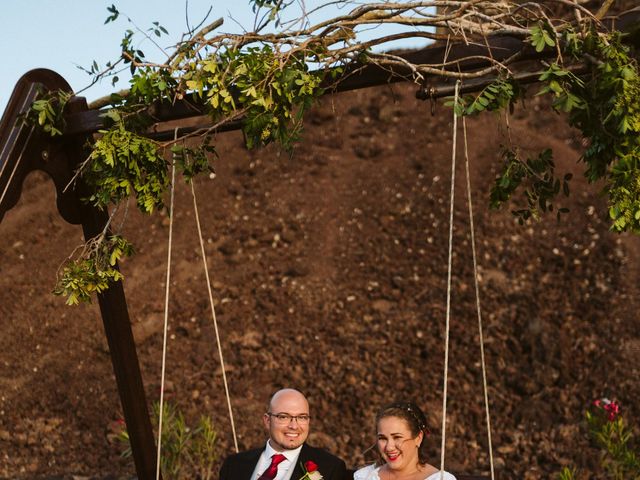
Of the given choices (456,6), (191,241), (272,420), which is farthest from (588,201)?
(272,420)

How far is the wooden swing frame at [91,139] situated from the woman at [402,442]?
1.96 ft

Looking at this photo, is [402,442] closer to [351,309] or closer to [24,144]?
[24,144]

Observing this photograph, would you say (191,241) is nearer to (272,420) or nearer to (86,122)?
(86,122)

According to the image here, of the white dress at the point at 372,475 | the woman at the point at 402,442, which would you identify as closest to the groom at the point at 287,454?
the white dress at the point at 372,475

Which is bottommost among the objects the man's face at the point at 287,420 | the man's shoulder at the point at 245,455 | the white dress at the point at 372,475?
the white dress at the point at 372,475

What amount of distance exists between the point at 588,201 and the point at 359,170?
262 cm

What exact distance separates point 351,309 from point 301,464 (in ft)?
19.1

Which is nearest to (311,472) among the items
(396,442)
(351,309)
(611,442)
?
(396,442)

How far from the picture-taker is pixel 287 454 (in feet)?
13.3

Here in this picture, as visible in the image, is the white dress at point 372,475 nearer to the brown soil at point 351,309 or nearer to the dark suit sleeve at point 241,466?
the dark suit sleeve at point 241,466

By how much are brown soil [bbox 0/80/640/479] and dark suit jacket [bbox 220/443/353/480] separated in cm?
432

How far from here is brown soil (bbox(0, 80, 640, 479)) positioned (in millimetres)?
8758

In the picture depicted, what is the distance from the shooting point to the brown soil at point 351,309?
8758 mm

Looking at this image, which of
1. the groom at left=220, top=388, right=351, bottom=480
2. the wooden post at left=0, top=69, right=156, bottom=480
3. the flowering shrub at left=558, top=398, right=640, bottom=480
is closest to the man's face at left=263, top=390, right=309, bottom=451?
the groom at left=220, top=388, right=351, bottom=480
